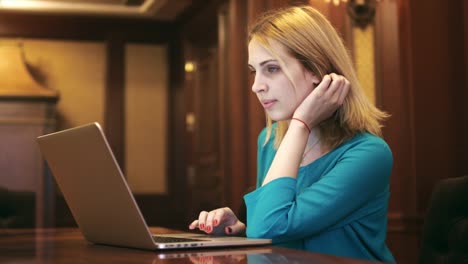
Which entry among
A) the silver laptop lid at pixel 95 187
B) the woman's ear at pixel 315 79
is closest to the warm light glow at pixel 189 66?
the woman's ear at pixel 315 79

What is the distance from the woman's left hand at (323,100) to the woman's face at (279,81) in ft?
0.15

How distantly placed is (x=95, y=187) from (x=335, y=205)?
1.60 ft

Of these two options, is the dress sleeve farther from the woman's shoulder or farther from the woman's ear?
the woman's ear

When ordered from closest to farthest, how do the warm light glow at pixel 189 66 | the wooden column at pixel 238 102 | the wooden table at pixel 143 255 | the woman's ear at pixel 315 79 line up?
1. the wooden table at pixel 143 255
2. the woman's ear at pixel 315 79
3. the wooden column at pixel 238 102
4. the warm light glow at pixel 189 66

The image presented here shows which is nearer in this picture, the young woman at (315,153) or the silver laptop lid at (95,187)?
the silver laptop lid at (95,187)

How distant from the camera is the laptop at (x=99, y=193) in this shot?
45.5 inches

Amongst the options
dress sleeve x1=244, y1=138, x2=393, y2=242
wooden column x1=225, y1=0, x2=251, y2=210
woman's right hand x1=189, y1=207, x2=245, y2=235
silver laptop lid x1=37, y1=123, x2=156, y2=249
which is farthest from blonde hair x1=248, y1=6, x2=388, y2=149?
wooden column x1=225, y1=0, x2=251, y2=210

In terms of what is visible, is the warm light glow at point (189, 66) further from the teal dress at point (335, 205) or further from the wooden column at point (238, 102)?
the teal dress at point (335, 205)

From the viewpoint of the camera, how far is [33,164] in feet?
18.5

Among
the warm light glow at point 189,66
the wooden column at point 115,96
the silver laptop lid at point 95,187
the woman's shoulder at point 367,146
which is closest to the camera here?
the silver laptop lid at point 95,187

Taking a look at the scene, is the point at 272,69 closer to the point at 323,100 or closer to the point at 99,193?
the point at 323,100

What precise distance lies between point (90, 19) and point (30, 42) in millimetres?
617

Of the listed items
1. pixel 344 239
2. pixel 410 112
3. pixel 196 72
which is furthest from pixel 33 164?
pixel 344 239

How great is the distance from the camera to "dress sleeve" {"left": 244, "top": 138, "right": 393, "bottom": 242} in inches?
53.2
